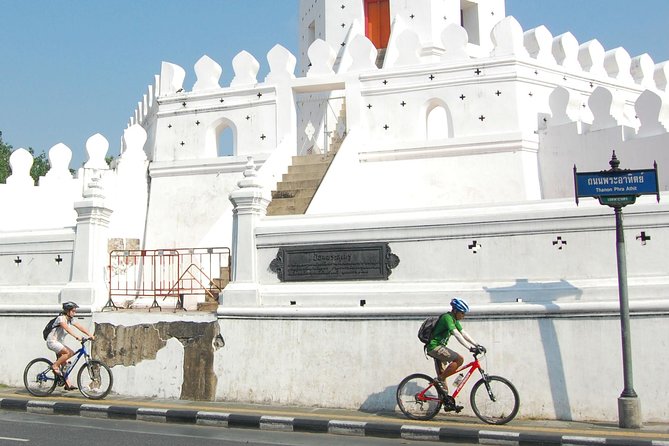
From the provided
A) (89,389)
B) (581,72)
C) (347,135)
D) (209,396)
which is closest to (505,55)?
(581,72)

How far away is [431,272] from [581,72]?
26.8 ft

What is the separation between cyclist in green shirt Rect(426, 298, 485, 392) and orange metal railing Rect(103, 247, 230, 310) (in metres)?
3.88

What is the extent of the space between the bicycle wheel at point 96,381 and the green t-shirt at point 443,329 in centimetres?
→ 455

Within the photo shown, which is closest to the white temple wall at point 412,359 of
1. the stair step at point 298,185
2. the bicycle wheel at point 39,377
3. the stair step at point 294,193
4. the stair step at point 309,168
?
the bicycle wheel at point 39,377

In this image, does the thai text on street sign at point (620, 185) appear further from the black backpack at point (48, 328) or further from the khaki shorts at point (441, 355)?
the black backpack at point (48, 328)

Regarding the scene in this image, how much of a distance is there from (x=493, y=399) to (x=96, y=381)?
538cm

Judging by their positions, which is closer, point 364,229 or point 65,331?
point 364,229

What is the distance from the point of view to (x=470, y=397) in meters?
8.90

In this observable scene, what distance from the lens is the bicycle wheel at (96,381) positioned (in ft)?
34.4

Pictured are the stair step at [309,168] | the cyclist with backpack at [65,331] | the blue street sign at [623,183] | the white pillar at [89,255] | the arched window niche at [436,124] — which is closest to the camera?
the blue street sign at [623,183]

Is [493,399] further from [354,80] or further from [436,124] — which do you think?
[436,124]

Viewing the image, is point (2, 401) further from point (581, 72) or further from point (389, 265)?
point (581, 72)

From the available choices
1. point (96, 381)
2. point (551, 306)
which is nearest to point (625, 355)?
point (551, 306)

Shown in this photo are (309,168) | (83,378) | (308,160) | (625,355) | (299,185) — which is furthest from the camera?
(308,160)
